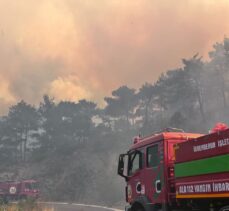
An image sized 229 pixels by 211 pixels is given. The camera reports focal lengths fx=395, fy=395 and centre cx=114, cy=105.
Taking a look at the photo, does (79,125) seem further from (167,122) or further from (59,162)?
(167,122)

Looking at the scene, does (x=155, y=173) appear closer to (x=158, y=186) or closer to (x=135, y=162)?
(x=158, y=186)

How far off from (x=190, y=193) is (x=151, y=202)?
2314 mm

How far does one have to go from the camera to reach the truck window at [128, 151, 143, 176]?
39.5 feet

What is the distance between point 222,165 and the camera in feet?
26.4

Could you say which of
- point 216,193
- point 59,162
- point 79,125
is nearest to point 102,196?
point 59,162

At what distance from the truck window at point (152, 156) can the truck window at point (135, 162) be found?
0.43 metres

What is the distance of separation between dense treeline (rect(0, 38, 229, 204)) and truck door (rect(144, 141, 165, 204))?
32991 millimetres

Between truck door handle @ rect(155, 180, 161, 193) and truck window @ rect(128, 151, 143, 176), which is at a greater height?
truck window @ rect(128, 151, 143, 176)

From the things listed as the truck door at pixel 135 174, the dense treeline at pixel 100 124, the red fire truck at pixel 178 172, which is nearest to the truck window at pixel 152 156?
the red fire truck at pixel 178 172

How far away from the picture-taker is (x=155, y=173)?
11133mm

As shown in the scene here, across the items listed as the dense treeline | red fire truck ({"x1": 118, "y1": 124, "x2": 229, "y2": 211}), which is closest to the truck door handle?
red fire truck ({"x1": 118, "y1": 124, "x2": 229, "y2": 211})

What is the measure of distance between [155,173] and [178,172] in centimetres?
145

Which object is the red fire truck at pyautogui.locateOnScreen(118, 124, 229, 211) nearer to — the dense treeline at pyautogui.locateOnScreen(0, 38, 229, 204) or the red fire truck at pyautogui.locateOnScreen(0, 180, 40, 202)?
the dense treeline at pyautogui.locateOnScreen(0, 38, 229, 204)

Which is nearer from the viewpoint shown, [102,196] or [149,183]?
[149,183]
